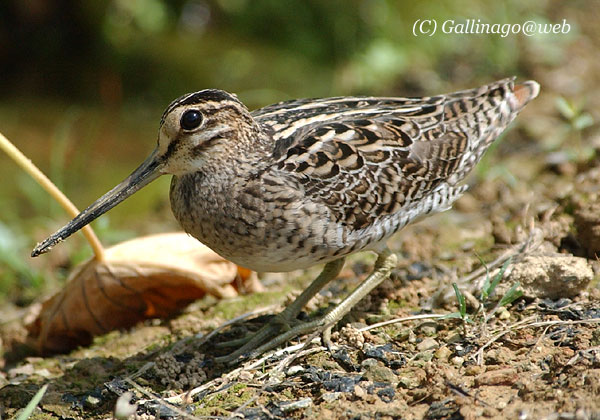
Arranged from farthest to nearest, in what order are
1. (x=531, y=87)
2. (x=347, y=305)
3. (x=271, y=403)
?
1. (x=531, y=87)
2. (x=347, y=305)
3. (x=271, y=403)

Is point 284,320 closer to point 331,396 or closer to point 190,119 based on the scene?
point 331,396

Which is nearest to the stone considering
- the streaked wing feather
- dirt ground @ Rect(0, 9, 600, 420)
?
dirt ground @ Rect(0, 9, 600, 420)

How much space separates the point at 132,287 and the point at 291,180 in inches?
57.5

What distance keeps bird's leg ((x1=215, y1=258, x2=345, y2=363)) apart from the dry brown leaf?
1.98 feet

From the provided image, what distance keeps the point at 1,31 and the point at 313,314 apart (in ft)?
22.0

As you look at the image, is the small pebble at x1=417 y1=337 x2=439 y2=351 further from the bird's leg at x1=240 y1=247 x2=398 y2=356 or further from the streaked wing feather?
the streaked wing feather

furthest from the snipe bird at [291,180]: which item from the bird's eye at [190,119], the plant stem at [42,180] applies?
the plant stem at [42,180]

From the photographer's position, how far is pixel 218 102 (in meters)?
4.06

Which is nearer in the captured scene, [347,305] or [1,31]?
[347,305]

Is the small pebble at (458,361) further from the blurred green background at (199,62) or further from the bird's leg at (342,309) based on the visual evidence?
the blurred green background at (199,62)

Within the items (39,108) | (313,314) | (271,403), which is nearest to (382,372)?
(271,403)

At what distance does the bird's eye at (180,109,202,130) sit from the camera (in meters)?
3.97

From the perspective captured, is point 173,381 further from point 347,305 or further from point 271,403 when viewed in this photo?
point 347,305

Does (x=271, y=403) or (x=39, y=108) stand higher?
(x=39, y=108)
